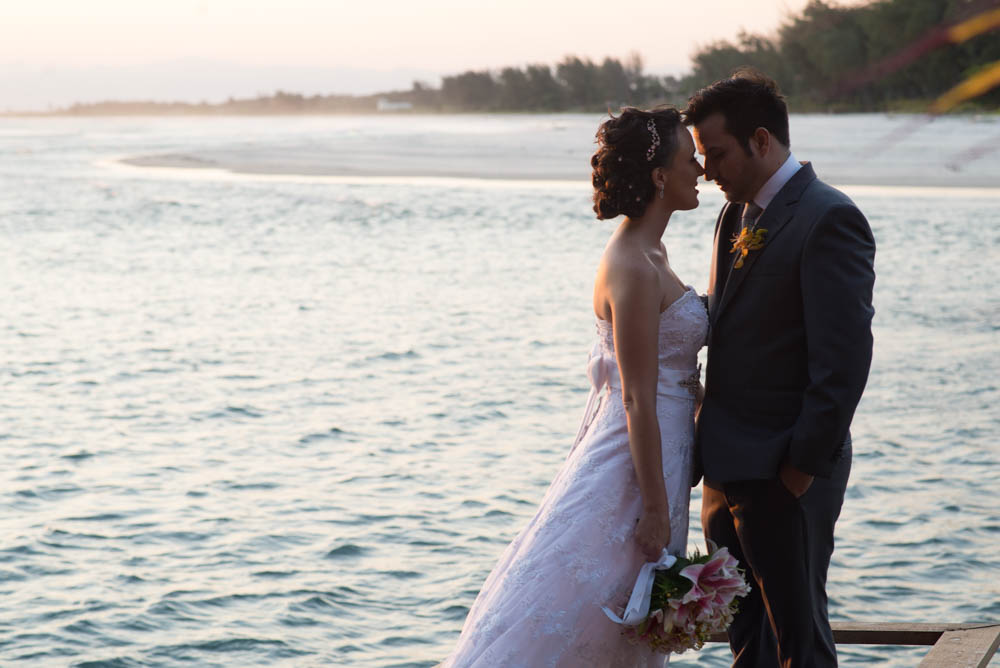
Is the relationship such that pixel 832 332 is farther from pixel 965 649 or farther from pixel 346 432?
pixel 346 432

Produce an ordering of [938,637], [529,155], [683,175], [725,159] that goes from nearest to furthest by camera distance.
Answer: [683,175], [725,159], [938,637], [529,155]

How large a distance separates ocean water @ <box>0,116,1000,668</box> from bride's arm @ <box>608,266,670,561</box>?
77 cm

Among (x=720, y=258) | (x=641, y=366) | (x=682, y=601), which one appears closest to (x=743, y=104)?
(x=720, y=258)

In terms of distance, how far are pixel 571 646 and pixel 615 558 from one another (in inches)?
10.5

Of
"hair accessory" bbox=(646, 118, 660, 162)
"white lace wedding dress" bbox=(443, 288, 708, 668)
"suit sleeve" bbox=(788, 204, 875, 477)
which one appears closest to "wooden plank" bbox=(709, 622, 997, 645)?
"white lace wedding dress" bbox=(443, 288, 708, 668)

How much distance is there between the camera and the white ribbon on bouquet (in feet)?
9.82

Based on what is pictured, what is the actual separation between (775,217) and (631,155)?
0.45m

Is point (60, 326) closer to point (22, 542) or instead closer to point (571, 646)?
point (22, 542)

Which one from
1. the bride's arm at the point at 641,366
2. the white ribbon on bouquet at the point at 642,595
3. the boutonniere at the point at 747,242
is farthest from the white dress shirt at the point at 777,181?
the white ribbon on bouquet at the point at 642,595

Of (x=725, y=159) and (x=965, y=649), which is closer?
(x=725, y=159)

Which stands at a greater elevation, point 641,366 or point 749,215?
point 749,215

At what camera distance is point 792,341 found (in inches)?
118

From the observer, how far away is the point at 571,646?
3080 millimetres

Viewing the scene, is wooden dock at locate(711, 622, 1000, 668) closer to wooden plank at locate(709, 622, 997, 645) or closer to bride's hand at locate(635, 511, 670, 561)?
wooden plank at locate(709, 622, 997, 645)
